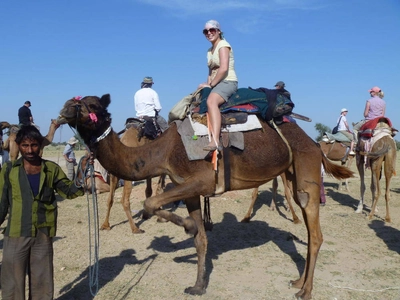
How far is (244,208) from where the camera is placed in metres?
10.8

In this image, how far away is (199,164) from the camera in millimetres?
4812

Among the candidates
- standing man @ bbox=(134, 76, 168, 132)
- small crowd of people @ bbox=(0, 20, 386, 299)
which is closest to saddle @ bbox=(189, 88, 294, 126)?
small crowd of people @ bbox=(0, 20, 386, 299)

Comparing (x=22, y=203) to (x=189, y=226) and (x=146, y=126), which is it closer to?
(x=189, y=226)

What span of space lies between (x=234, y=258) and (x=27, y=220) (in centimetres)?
382

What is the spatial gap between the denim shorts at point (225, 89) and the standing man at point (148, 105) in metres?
4.01

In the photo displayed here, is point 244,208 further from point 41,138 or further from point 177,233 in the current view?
point 41,138

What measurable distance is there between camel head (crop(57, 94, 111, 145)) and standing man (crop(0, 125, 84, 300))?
48cm

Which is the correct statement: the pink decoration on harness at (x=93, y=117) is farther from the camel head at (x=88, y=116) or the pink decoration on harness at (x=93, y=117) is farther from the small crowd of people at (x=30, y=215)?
the small crowd of people at (x=30, y=215)

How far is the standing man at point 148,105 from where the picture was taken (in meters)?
9.13

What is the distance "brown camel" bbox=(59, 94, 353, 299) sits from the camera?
4582 mm

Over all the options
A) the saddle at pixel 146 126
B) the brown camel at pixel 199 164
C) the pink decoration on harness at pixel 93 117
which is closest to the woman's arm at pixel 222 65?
the brown camel at pixel 199 164

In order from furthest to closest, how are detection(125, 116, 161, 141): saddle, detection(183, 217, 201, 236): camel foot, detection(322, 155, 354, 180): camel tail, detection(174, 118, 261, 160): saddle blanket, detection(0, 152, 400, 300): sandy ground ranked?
detection(125, 116, 161, 141): saddle → detection(322, 155, 354, 180): camel tail → detection(0, 152, 400, 300): sandy ground → detection(174, 118, 261, 160): saddle blanket → detection(183, 217, 201, 236): camel foot

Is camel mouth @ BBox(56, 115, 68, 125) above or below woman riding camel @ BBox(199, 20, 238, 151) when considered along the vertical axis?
below

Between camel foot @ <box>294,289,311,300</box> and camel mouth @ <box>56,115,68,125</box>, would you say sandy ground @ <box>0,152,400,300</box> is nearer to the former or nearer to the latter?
camel foot @ <box>294,289,311,300</box>
